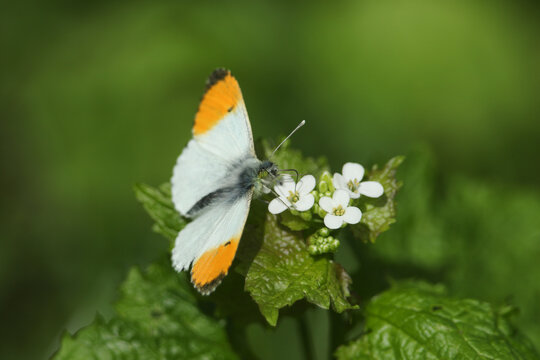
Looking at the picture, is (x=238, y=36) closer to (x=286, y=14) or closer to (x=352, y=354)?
(x=286, y=14)

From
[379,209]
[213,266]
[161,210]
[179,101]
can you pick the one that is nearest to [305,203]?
[379,209]

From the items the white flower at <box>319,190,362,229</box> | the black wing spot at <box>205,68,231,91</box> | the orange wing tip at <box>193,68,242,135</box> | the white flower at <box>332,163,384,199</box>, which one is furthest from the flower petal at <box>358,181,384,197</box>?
the black wing spot at <box>205,68,231,91</box>

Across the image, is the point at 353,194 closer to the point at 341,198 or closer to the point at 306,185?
the point at 341,198

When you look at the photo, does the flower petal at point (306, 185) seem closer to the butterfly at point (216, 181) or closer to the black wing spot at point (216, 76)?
the butterfly at point (216, 181)

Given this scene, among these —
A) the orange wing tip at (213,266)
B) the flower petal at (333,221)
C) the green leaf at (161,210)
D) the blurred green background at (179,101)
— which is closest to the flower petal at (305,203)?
the flower petal at (333,221)

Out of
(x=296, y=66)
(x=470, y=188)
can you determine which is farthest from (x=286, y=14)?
(x=470, y=188)

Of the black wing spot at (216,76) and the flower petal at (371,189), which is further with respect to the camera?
the black wing spot at (216,76)

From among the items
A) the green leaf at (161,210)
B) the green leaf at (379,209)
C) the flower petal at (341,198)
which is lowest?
the green leaf at (379,209)

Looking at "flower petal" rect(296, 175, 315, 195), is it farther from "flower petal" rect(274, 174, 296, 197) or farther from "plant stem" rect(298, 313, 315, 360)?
"plant stem" rect(298, 313, 315, 360)
